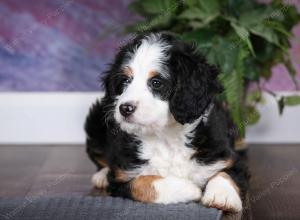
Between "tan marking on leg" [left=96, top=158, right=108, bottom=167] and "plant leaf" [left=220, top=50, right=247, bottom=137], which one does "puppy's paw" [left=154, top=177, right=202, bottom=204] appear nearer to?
"tan marking on leg" [left=96, top=158, right=108, bottom=167]

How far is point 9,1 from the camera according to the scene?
4.74 m

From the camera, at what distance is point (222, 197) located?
9.93ft

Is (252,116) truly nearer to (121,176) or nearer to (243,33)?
(243,33)

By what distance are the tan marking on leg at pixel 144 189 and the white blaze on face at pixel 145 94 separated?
26 centimetres

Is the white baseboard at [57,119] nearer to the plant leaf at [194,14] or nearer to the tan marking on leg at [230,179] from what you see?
the plant leaf at [194,14]

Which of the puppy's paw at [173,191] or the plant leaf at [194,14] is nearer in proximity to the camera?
the puppy's paw at [173,191]

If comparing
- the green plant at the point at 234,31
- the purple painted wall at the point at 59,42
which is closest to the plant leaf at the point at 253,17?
the green plant at the point at 234,31

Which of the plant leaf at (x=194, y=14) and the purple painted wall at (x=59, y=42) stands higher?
the plant leaf at (x=194, y=14)

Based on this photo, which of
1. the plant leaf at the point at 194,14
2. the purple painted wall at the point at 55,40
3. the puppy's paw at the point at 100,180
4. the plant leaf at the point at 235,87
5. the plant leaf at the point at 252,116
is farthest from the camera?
the purple painted wall at the point at 55,40

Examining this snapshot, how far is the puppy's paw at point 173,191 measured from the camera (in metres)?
3.06

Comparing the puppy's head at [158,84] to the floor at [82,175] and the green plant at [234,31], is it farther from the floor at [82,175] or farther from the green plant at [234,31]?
the green plant at [234,31]

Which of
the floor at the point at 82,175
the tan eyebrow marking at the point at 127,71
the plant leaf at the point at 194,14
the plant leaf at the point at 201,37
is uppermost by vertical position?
the plant leaf at the point at 194,14

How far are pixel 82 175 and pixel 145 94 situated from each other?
1.29 metres

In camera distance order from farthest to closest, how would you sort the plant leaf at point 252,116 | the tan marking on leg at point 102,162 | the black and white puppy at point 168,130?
the plant leaf at point 252,116 → the tan marking on leg at point 102,162 → the black and white puppy at point 168,130
